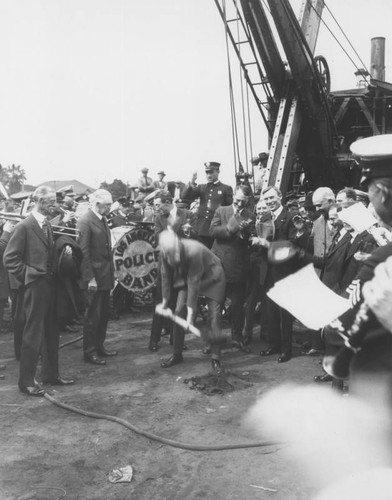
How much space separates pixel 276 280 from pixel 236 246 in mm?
866

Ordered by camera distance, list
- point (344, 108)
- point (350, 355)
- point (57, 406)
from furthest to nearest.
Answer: point (344, 108), point (57, 406), point (350, 355)

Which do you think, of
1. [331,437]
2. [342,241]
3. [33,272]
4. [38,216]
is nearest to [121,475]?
[331,437]

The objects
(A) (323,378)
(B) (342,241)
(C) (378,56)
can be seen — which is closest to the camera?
(B) (342,241)

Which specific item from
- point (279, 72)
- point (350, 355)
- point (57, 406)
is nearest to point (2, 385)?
point (57, 406)

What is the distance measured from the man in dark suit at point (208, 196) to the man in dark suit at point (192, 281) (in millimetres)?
1554

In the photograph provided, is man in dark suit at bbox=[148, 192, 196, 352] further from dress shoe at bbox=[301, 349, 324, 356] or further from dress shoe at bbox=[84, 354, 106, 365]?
dress shoe at bbox=[301, 349, 324, 356]

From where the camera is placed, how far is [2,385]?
228 inches

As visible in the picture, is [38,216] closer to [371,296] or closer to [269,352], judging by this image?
[269,352]

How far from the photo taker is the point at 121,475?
12.3ft

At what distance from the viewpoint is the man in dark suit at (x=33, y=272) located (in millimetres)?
5414

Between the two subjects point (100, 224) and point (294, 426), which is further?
point (100, 224)

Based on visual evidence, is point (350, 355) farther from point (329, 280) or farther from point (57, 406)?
point (57, 406)

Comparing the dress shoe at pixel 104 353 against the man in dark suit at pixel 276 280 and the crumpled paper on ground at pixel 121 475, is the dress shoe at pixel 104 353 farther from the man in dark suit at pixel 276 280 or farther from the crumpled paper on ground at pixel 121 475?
the crumpled paper on ground at pixel 121 475

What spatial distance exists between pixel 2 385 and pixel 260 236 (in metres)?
3.50
